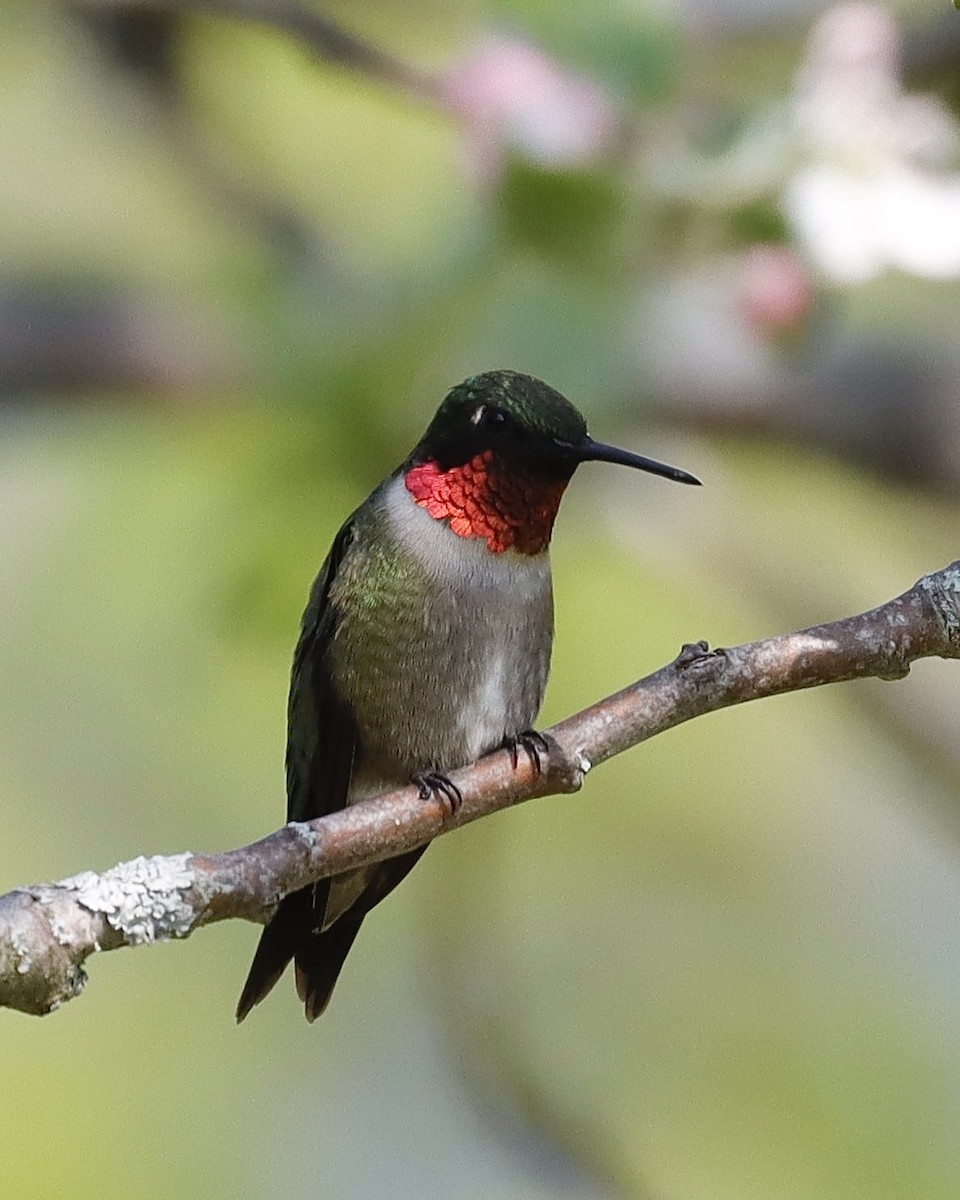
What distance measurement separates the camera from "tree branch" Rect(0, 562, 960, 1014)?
59.6 inches

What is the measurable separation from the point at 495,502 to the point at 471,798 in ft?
1.96

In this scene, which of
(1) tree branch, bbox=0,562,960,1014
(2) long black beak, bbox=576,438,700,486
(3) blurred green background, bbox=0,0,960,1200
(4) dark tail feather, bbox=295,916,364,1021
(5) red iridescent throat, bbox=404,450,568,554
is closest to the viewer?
(1) tree branch, bbox=0,562,960,1014

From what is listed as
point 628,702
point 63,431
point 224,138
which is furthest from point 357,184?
point 628,702

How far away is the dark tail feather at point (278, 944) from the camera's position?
2.36 metres

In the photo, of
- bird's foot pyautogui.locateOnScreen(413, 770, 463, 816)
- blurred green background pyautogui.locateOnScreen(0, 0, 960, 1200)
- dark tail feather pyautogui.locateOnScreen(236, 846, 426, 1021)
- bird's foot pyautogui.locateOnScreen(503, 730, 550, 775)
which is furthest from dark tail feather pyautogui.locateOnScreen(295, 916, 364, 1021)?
blurred green background pyautogui.locateOnScreen(0, 0, 960, 1200)

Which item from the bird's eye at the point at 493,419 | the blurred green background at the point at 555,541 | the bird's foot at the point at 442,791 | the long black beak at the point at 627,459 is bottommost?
the bird's foot at the point at 442,791

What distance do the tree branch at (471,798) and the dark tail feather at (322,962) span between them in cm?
60

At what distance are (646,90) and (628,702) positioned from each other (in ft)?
5.17

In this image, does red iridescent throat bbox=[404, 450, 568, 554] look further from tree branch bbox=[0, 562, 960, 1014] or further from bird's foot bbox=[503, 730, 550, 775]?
tree branch bbox=[0, 562, 960, 1014]

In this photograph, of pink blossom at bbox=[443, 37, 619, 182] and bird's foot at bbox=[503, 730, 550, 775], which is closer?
bird's foot at bbox=[503, 730, 550, 775]

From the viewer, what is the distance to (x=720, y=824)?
4910 millimetres

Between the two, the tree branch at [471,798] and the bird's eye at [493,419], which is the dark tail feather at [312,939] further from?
the bird's eye at [493,419]

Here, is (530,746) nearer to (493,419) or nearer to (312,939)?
(493,419)

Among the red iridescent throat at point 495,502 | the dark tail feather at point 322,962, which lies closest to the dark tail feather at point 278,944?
the dark tail feather at point 322,962
